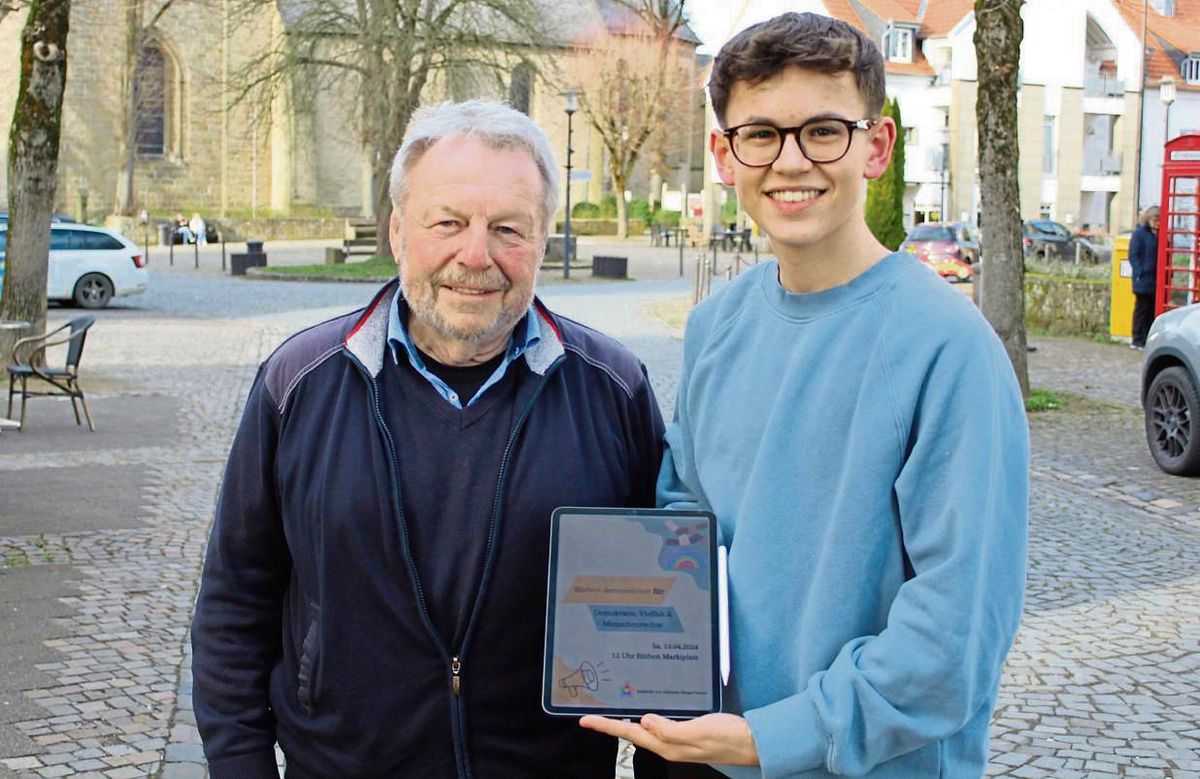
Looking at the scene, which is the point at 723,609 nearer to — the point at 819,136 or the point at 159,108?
the point at 819,136

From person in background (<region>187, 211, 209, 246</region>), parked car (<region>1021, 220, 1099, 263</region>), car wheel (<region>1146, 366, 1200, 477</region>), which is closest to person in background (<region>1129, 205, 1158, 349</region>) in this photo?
car wheel (<region>1146, 366, 1200, 477</region>)

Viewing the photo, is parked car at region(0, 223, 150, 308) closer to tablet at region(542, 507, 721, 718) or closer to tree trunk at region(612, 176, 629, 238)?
tablet at region(542, 507, 721, 718)

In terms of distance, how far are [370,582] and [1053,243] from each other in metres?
44.0

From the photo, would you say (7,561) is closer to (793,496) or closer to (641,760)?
(641,760)

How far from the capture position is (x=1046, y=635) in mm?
6766

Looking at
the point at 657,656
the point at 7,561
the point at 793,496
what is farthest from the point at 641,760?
the point at 7,561

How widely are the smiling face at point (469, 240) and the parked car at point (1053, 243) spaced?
39.3m

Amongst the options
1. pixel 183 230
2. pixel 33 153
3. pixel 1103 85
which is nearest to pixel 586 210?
pixel 183 230

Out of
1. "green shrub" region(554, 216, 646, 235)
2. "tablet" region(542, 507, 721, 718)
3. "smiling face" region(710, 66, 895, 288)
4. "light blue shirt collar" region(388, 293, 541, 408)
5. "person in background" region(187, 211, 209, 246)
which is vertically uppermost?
"green shrub" region(554, 216, 646, 235)

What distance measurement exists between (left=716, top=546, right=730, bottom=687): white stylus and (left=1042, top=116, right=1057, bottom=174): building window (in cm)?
6179

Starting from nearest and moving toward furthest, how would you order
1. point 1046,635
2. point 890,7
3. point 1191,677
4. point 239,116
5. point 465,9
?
point 1191,677
point 1046,635
point 465,9
point 239,116
point 890,7

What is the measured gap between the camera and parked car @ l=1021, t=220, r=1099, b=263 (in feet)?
136

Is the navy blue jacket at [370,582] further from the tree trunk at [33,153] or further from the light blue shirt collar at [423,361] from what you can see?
the tree trunk at [33,153]

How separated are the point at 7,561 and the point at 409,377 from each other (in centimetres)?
599
